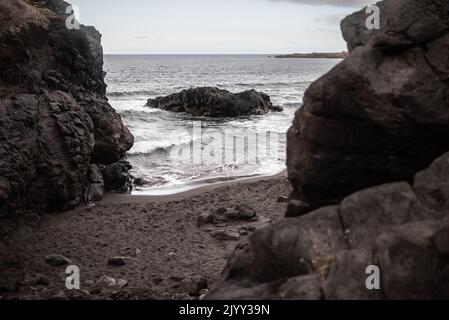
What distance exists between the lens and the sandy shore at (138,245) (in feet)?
32.5

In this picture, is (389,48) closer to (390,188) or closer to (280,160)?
(390,188)

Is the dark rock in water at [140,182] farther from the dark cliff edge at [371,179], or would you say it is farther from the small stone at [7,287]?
the dark cliff edge at [371,179]

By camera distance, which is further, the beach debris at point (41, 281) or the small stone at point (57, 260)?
the small stone at point (57, 260)

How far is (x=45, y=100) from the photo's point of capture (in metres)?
15.5

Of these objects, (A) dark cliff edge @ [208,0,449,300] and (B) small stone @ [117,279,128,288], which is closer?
(A) dark cliff edge @ [208,0,449,300]

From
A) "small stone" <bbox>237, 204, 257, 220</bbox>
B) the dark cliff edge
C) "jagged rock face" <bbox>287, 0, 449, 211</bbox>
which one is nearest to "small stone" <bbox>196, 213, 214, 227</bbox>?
"small stone" <bbox>237, 204, 257, 220</bbox>

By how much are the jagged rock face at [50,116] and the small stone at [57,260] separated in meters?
2.36

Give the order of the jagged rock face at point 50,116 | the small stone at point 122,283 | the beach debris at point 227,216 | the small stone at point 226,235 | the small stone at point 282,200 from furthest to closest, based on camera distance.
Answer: the small stone at point 282,200 → the beach debris at point 227,216 → the jagged rock face at point 50,116 → the small stone at point 226,235 → the small stone at point 122,283

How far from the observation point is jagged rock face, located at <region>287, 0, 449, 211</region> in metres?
6.95

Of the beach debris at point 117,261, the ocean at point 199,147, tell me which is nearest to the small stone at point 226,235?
the beach debris at point 117,261

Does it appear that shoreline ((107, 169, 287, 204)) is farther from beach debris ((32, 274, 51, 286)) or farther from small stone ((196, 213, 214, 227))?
beach debris ((32, 274, 51, 286))

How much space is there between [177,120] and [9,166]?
28761 mm

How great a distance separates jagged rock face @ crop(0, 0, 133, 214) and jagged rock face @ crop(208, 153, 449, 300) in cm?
885

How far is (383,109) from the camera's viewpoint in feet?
22.8
